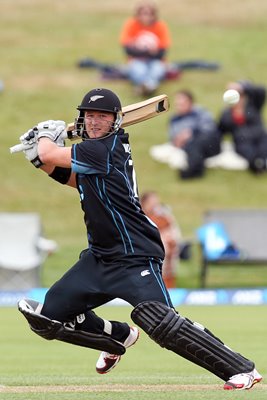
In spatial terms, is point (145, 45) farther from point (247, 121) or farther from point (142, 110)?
point (142, 110)

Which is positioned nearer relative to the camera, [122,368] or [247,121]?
[122,368]

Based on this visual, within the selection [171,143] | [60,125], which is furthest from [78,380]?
[171,143]

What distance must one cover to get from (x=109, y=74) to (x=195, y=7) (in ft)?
20.5

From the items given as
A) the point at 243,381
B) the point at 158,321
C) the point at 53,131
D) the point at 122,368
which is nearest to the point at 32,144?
the point at 53,131

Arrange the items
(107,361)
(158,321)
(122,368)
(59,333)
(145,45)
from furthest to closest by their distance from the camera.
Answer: (145,45), (122,368), (107,361), (59,333), (158,321)

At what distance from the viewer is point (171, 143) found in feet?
56.7

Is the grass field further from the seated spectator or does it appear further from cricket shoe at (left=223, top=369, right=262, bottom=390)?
the seated spectator

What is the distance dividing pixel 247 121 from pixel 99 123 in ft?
34.7

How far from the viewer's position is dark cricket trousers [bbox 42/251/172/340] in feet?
19.7

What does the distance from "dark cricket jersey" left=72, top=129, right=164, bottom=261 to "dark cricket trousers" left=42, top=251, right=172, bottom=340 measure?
0.06 m

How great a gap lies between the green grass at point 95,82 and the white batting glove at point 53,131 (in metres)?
8.17

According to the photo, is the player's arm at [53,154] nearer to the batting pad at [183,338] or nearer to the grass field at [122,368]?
the batting pad at [183,338]

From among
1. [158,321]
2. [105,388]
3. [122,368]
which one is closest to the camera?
[158,321]

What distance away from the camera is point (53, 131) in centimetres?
609
